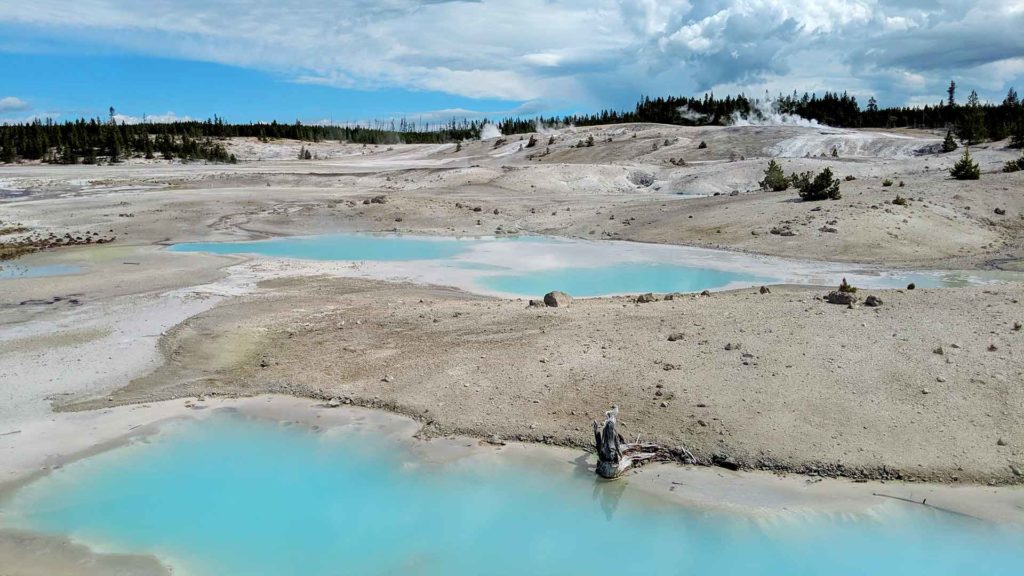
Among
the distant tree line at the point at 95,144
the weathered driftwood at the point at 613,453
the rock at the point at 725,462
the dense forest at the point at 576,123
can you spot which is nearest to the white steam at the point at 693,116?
the dense forest at the point at 576,123

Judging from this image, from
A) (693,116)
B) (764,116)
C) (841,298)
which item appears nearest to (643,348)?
(841,298)

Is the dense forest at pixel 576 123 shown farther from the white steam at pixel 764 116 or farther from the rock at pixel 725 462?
the rock at pixel 725 462

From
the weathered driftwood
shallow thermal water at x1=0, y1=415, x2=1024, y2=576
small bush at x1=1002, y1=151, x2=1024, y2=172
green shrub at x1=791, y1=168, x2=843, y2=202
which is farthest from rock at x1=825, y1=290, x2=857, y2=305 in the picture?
small bush at x1=1002, y1=151, x2=1024, y2=172

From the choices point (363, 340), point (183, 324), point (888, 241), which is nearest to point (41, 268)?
point (183, 324)

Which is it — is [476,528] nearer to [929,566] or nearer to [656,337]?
[929,566]

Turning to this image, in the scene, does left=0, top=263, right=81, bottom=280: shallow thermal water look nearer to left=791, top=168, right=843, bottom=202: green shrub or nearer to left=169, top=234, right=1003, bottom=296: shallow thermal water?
left=169, top=234, right=1003, bottom=296: shallow thermal water

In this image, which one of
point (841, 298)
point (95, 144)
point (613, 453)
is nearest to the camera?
point (613, 453)

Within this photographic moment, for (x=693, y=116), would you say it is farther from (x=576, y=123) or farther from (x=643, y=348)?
(x=643, y=348)
